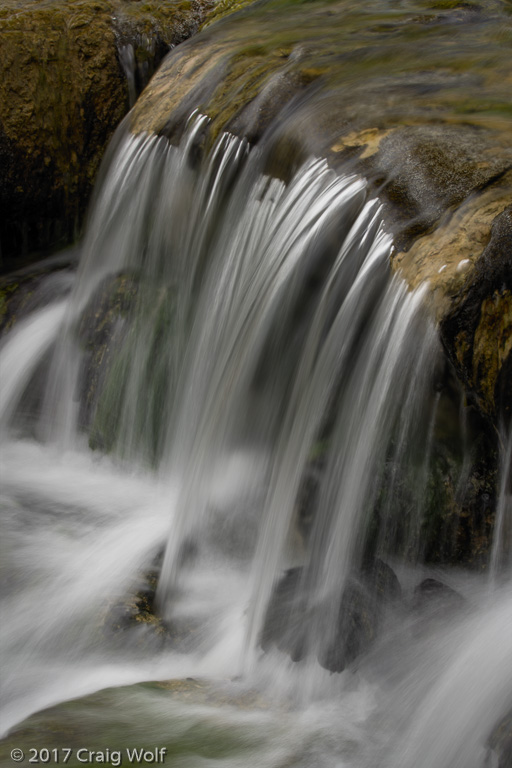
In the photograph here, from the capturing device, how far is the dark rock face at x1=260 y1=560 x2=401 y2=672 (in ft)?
11.5

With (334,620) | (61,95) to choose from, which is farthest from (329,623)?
(61,95)

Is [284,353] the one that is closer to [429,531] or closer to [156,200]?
[429,531]

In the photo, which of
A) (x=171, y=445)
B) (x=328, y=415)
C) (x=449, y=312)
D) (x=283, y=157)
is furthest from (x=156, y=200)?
(x=449, y=312)

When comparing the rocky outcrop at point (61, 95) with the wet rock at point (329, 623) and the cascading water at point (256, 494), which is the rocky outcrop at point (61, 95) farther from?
the wet rock at point (329, 623)

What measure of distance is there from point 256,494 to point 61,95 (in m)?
4.38

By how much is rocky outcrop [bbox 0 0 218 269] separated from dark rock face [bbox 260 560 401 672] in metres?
4.66

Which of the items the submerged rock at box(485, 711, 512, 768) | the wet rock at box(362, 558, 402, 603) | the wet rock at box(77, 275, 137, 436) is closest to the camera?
the submerged rock at box(485, 711, 512, 768)

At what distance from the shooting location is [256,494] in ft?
14.4

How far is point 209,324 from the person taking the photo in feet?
16.4

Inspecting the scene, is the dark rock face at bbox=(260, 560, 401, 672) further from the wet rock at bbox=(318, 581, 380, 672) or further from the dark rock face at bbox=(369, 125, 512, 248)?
the dark rock face at bbox=(369, 125, 512, 248)

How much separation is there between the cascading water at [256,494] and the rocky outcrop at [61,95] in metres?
1.96

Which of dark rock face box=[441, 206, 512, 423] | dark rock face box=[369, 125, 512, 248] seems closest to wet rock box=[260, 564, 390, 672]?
dark rock face box=[441, 206, 512, 423]
